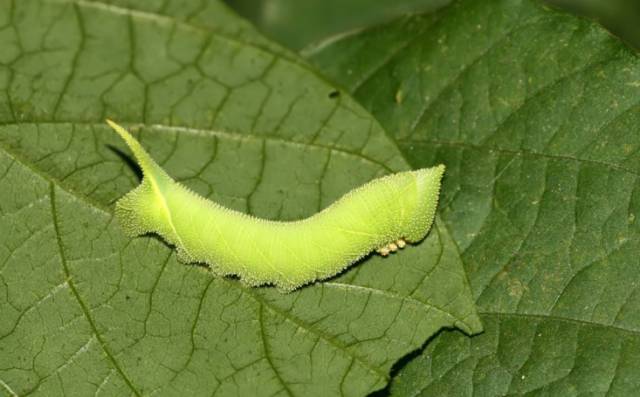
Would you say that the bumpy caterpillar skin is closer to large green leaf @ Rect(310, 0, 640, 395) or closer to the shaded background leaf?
large green leaf @ Rect(310, 0, 640, 395)

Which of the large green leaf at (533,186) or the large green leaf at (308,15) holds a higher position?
the large green leaf at (533,186)

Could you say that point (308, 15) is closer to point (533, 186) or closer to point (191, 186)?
point (191, 186)

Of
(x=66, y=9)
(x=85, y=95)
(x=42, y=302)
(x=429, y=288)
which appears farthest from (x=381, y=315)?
(x=66, y=9)

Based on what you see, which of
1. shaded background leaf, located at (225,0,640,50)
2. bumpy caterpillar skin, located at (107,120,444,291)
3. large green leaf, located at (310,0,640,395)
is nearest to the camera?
large green leaf, located at (310,0,640,395)

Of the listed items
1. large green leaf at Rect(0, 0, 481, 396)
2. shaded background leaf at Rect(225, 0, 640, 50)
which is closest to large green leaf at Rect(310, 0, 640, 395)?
large green leaf at Rect(0, 0, 481, 396)

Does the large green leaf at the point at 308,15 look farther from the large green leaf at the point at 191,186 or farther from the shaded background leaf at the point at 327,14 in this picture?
the large green leaf at the point at 191,186

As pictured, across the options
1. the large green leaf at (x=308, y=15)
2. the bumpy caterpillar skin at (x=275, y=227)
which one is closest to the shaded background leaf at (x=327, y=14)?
the large green leaf at (x=308, y=15)

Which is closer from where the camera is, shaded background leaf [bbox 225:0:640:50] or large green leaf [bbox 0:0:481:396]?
large green leaf [bbox 0:0:481:396]
